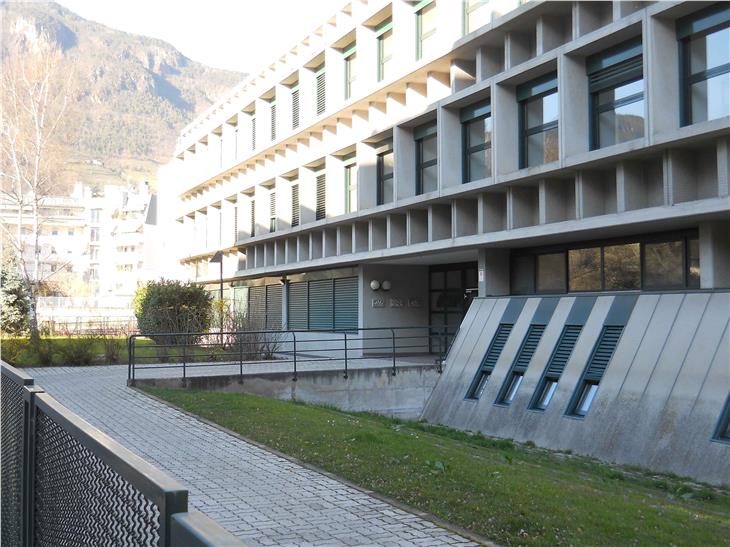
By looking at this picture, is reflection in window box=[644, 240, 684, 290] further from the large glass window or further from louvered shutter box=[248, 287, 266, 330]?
louvered shutter box=[248, 287, 266, 330]

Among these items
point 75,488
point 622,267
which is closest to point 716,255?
point 622,267

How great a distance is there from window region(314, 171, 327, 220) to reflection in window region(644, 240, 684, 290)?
14688 mm

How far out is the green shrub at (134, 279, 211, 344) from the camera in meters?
28.5

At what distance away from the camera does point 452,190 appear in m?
20.8

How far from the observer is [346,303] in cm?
2881

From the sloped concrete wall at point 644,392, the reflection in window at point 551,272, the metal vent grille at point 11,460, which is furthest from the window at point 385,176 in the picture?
the metal vent grille at point 11,460

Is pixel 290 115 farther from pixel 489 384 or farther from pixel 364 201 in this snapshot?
pixel 489 384

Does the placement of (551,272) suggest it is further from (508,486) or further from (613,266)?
(508,486)

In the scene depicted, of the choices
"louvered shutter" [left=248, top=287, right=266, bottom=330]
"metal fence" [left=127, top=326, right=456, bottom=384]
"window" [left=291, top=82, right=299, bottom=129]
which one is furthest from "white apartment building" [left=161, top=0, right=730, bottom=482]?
"louvered shutter" [left=248, top=287, right=266, bottom=330]

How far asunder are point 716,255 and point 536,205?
5.02 meters

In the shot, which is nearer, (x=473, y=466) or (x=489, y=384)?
(x=473, y=466)

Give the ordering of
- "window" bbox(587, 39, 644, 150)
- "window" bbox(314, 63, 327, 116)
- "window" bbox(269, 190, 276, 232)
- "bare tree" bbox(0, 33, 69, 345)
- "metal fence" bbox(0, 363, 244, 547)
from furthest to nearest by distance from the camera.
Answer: "window" bbox(269, 190, 276, 232), "bare tree" bbox(0, 33, 69, 345), "window" bbox(314, 63, 327, 116), "window" bbox(587, 39, 644, 150), "metal fence" bbox(0, 363, 244, 547)

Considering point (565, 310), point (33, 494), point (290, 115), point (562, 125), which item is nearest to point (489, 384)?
point (565, 310)

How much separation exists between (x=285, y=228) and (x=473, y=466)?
2373 centimetres
